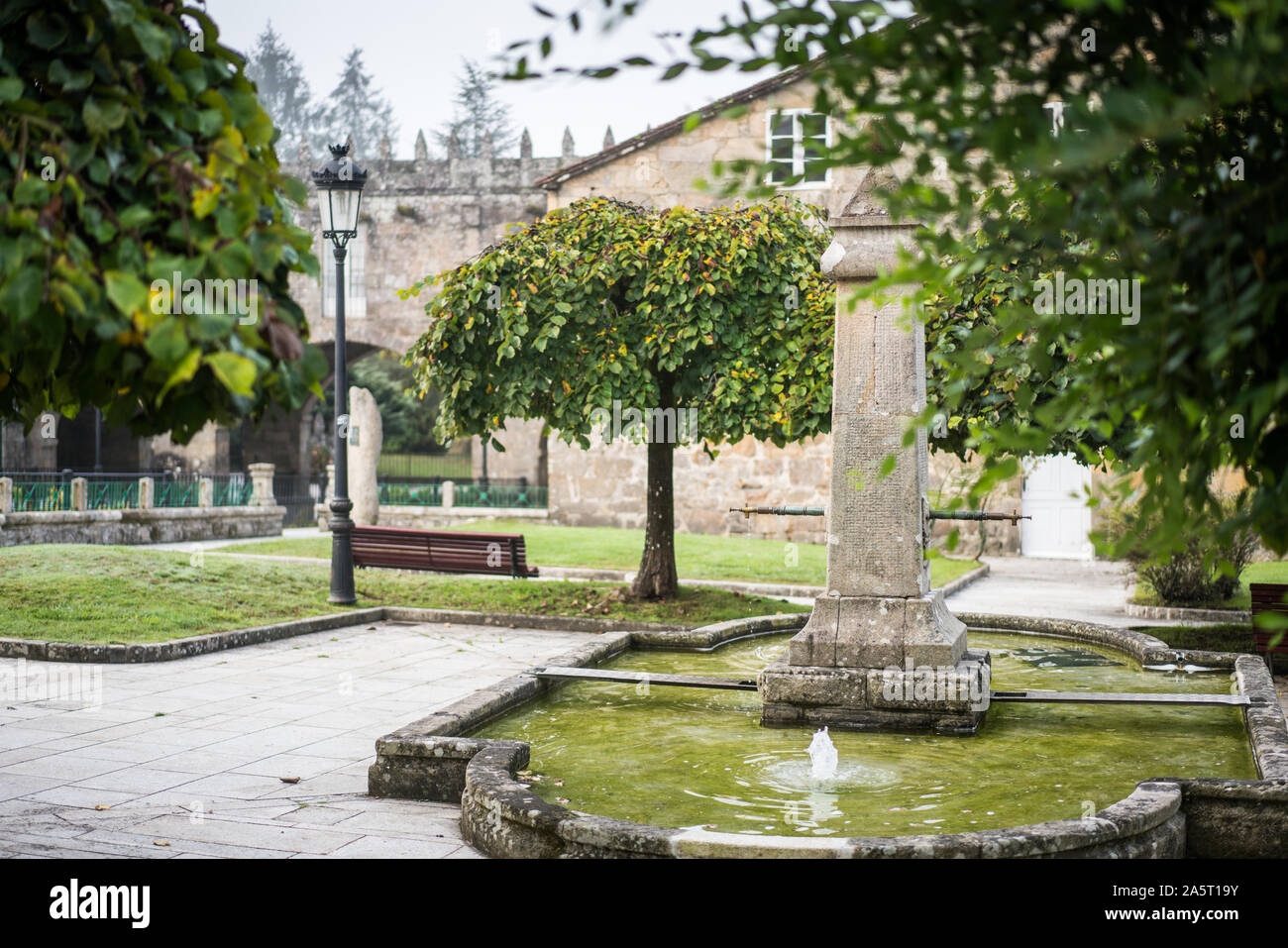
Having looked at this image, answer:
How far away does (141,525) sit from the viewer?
21859mm

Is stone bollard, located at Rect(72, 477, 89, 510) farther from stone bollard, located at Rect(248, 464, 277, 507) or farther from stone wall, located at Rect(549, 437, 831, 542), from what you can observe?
stone wall, located at Rect(549, 437, 831, 542)

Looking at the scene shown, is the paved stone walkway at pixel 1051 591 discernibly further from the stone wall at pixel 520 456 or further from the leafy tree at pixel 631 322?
the stone wall at pixel 520 456

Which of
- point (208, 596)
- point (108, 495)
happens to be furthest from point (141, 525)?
point (208, 596)

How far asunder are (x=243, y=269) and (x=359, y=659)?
342 inches

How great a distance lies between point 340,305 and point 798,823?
9811mm

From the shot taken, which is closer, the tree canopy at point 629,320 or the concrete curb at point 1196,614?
the tree canopy at point 629,320

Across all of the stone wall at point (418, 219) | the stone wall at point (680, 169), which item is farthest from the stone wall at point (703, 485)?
the stone wall at point (418, 219)

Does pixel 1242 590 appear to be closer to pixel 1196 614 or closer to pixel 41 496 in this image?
pixel 1196 614

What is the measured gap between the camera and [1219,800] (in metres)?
5.00

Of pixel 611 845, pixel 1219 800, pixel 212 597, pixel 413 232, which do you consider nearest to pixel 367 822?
pixel 611 845

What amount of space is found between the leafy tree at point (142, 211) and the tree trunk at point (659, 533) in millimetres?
10612

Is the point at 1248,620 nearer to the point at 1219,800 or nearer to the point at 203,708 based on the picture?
the point at 1219,800

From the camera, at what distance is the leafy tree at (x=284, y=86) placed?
221ft

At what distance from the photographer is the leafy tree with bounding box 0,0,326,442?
2.26 m
